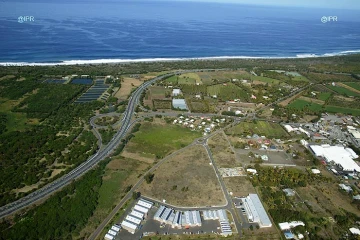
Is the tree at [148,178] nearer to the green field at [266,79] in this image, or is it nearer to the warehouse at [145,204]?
the warehouse at [145,204]

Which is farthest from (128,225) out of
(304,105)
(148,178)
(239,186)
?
(304,105)

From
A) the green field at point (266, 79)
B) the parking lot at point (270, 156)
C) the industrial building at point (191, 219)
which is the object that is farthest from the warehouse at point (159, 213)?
the green field at point (266, 79)

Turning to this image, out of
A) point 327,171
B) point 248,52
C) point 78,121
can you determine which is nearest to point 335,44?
point 248,52

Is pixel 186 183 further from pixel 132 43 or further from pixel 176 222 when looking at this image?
pixel 132 43

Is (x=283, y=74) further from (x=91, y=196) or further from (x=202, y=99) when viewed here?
(x=91, y=196)

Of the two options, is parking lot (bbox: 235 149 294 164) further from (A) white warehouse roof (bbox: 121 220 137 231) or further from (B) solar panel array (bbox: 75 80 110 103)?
(B) solar panel array (bbox: 75 80 110 103)
